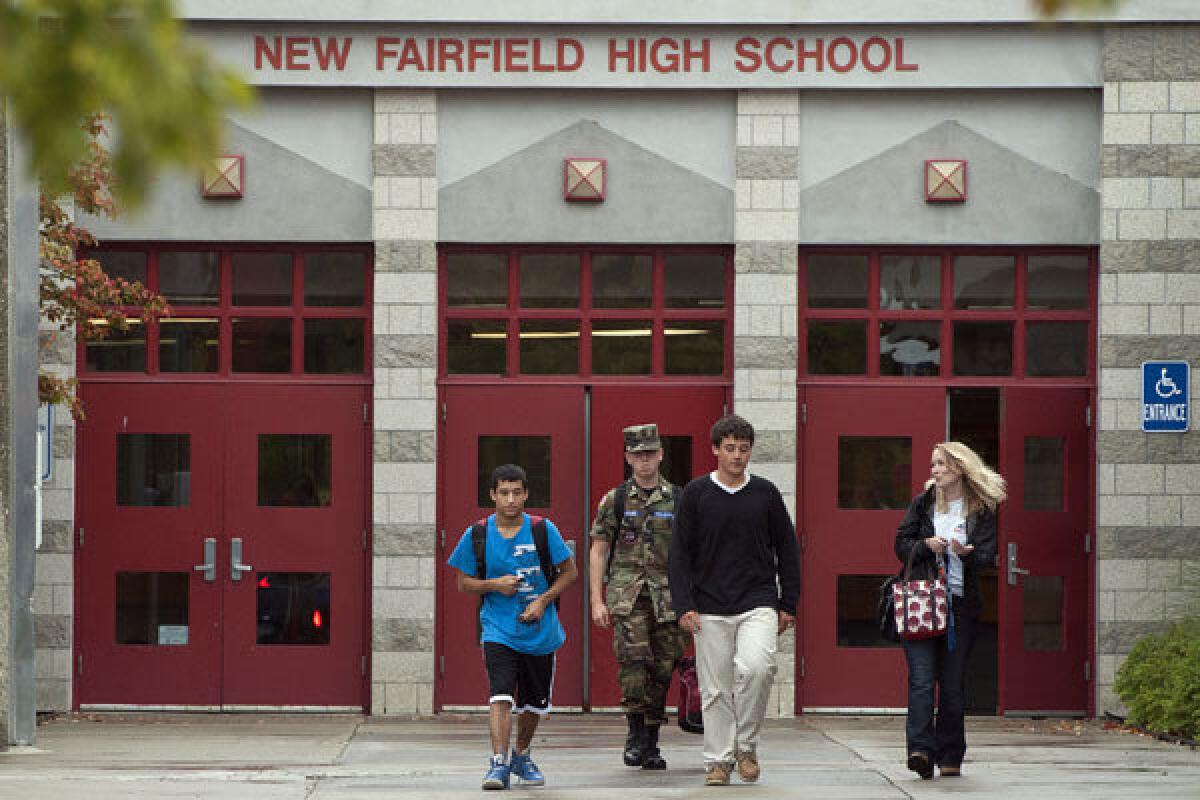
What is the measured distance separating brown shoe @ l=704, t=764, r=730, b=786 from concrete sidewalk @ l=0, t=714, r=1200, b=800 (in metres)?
0.12

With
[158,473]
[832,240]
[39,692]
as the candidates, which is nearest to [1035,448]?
[832,240]

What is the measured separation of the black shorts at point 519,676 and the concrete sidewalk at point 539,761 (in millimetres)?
454

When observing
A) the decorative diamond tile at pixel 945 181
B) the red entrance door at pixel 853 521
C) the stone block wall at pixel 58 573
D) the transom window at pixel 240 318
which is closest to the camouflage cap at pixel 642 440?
the red entrance door at pixel 853 521

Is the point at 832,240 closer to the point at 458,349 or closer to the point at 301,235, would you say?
the point at 458,349

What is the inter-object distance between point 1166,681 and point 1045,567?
68.2 inches

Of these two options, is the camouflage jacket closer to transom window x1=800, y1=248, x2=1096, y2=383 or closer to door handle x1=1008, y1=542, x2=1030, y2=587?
transom window x1=800, y1=248, x2=1096, y2=383

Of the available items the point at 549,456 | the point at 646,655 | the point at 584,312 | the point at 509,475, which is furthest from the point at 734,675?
the point at 584,312

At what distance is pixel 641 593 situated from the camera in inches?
452

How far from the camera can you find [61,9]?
3.69 metres

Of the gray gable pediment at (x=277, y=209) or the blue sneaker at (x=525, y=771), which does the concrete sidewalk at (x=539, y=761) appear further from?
the gray gable pediment at (x=277, y=209)

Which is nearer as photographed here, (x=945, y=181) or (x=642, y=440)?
(x=642, y=440)

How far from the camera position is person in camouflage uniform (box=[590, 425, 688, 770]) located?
450 inches

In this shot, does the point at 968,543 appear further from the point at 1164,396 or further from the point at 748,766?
the point at 1164,396

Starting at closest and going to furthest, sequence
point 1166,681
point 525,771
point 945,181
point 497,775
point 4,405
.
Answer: point 497,775 < point 525,771 < point 4,405 < point 1166,681 < point 945,181
